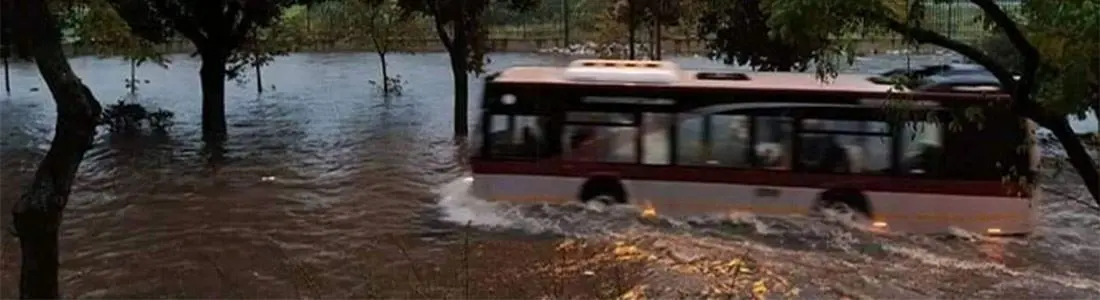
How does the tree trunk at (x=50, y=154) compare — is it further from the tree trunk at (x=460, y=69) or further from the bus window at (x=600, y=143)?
the tree trunk at (x=460, y=69)

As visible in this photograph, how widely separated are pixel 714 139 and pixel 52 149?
852cm

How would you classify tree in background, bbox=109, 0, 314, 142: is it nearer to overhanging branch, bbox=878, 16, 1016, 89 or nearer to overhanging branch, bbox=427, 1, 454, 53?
overhanging branch, bbox=427, 1, 454, 53

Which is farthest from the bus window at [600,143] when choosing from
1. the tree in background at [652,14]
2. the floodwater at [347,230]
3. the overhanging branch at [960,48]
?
the tree in background at [652,14]

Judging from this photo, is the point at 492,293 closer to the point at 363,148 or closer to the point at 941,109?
the point at 941,109

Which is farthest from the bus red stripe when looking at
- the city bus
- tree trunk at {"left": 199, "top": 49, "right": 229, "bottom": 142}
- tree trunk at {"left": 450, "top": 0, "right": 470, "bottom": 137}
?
tree trunk at {"left": 199, "top": 49, "right": 229, "bottom": 142}

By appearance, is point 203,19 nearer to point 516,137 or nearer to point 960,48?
point 516,137

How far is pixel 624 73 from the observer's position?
47.1 feet

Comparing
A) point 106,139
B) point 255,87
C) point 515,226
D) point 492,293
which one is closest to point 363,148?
point 106,139

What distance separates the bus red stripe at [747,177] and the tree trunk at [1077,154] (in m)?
6.31

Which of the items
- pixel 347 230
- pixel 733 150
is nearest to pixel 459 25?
pixel 347 230

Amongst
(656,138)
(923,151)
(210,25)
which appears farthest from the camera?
(210,25)

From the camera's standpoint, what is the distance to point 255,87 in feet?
131

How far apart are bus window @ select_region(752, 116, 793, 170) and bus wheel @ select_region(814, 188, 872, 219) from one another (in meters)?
0.53

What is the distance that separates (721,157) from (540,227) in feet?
7.32
